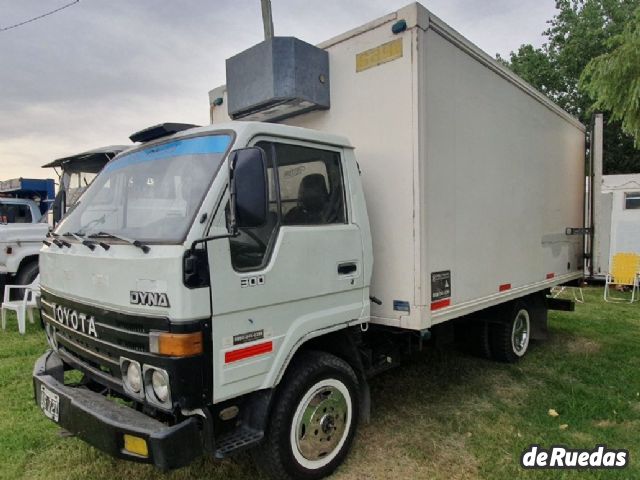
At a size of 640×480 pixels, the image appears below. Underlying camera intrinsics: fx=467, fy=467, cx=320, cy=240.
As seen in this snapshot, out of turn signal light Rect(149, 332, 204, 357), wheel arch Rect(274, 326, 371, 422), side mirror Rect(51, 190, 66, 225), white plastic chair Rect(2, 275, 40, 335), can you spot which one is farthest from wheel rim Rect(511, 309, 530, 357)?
white plastic chair Rect(2, 275, 40, 335)

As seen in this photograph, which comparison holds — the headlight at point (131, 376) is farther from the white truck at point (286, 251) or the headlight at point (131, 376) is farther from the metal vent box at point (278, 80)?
the metal vent box at point (278, 80)

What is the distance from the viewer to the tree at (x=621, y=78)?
6406mm

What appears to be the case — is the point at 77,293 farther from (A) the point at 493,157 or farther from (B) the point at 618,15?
(B) the point at 618,15

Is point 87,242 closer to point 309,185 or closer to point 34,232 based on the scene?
point 309,185

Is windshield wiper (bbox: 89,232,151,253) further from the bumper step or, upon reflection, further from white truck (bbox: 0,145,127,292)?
white truck (bbox: 0,145,127,292)

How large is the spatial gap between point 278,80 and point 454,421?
313cm

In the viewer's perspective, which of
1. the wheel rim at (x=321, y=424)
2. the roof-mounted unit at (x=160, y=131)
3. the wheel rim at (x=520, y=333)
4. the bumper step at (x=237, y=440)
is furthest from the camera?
the wheel rim at (x=520, y=333)

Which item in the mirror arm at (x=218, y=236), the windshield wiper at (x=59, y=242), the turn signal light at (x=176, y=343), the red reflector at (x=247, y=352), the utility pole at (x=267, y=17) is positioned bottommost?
the red reflector at (x=247, y=352)

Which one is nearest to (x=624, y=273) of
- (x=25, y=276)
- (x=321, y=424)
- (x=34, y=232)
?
(x=321, y=424)

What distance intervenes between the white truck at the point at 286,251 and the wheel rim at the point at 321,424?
0.04ft

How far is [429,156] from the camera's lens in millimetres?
3418

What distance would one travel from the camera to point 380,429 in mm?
3809

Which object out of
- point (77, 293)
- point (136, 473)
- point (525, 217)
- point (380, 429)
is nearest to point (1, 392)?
point (136, 473)

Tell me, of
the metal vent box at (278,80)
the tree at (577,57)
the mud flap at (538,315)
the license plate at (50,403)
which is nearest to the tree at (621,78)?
the mud flap at (538,315)
